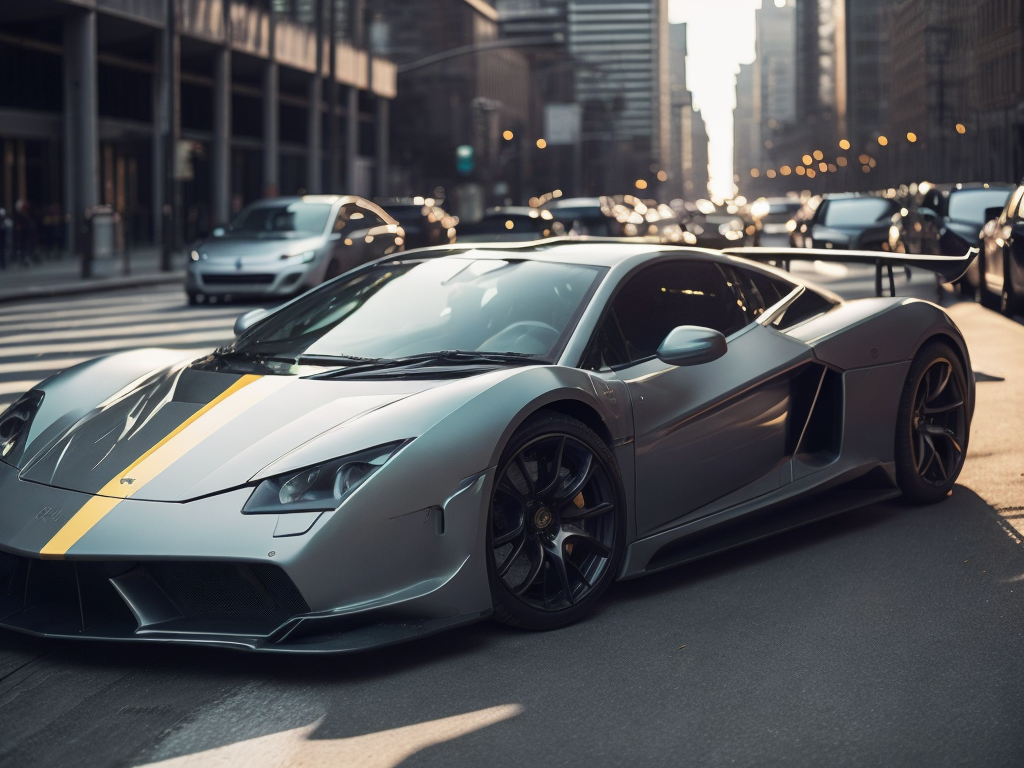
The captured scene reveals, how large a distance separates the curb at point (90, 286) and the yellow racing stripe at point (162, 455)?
→ 17.6m

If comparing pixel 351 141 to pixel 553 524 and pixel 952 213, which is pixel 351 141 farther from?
pixel 553 524

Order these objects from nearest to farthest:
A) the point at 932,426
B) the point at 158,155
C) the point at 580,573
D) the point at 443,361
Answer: the point at 580,573
the point at 443,361
the point at 932,426
the point at 158,155

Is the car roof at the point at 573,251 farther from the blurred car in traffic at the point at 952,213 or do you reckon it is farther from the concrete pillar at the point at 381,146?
the concrete pillar at the point at 381,146

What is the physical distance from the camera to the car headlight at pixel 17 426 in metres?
4.57

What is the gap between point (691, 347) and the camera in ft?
15.5

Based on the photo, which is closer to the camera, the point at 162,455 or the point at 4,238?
the point at 162,455

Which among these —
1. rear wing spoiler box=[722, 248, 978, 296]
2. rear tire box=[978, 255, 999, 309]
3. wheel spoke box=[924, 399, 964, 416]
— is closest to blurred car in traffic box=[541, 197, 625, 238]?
rear tire box=[978, 255, 999, 309]

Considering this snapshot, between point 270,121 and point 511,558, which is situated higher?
point 270,121

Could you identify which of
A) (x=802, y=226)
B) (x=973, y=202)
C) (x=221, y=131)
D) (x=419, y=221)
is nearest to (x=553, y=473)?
(x=973, y=202)

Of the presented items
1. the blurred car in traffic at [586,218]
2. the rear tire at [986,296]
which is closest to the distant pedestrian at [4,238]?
the blurred car in traffic at [586,218]

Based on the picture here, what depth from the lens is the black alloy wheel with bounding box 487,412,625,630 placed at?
427 cm

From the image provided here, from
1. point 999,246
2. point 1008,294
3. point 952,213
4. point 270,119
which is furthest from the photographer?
point 270,119

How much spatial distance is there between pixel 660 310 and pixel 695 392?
385mm

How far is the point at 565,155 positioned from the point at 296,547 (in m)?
152
